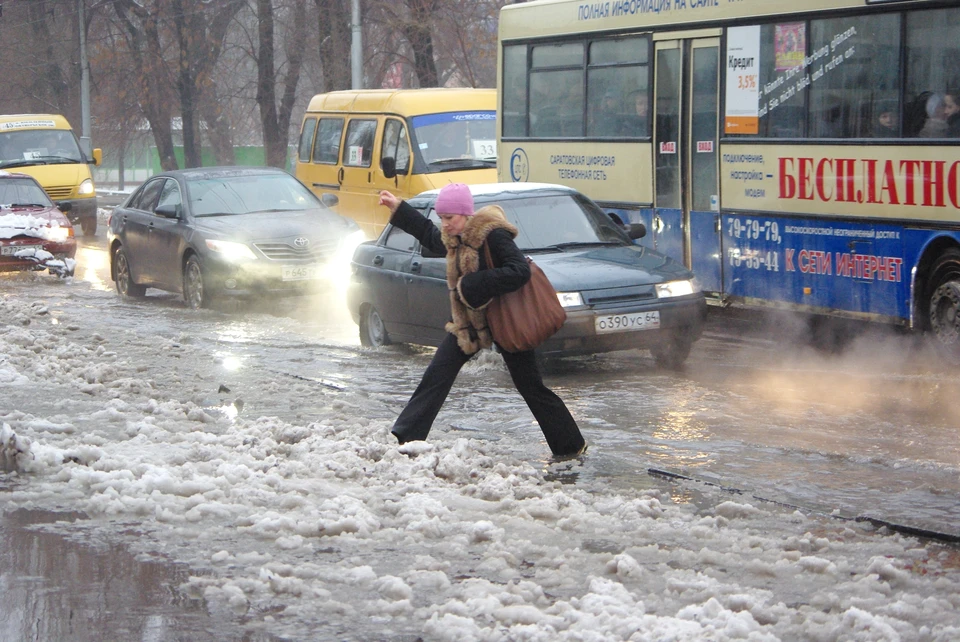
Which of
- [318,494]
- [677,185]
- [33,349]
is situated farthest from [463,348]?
[677,185]

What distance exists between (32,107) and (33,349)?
163 feet

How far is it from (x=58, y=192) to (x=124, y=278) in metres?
11.4

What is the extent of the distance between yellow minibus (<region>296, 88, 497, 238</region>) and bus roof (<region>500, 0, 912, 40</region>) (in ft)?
7.85

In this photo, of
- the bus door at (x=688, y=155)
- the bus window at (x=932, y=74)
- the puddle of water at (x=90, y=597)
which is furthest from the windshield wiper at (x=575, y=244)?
the puddle of water at (x=90, y=597)

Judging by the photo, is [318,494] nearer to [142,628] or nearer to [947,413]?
[142,628]

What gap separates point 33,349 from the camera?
12.0 meters

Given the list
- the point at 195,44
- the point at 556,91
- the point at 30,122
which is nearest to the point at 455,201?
the point at 556,91

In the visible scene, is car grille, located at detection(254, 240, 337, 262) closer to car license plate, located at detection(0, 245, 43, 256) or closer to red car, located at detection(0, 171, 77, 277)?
red car, located at detection(0, 171, 77, 277)

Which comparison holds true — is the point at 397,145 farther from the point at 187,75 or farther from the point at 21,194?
the point at 187,75

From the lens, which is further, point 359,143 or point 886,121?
point 359,143

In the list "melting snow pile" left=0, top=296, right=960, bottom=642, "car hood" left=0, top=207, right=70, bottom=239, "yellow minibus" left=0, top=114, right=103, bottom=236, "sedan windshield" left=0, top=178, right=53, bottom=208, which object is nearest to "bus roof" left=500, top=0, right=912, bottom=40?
"melting snow pile" left=0, top=296, right=960, bottom=642

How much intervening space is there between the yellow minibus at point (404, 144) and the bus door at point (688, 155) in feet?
14.8

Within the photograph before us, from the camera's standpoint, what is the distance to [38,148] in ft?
97.2

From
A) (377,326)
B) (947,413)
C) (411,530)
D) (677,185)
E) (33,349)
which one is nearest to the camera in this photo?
(411,530)
